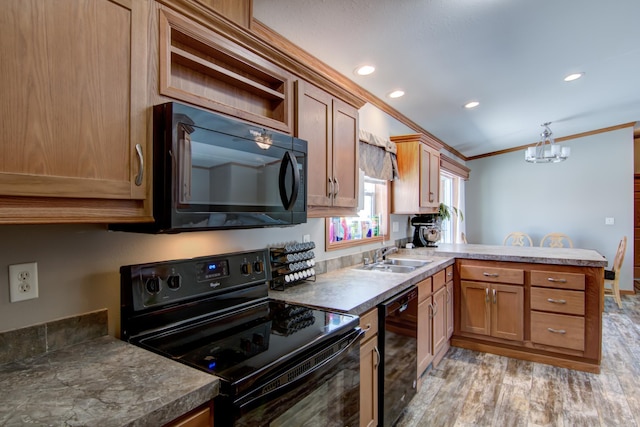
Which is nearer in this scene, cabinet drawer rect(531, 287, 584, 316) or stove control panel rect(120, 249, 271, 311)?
stove control panel rect(120, 249, 271, 311)

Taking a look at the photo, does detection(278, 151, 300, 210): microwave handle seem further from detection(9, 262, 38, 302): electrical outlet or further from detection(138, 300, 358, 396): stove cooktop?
detection(9, 262, 38, 302): electrical outlet

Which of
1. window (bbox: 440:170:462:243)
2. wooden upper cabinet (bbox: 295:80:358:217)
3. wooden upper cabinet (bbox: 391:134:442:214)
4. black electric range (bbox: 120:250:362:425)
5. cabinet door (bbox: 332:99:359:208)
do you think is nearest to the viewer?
black electric range (bbox: 120:250:362:425)

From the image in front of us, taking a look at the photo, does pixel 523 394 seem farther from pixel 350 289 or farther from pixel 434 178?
pixel 434 178

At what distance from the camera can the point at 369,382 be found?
1.78 meters

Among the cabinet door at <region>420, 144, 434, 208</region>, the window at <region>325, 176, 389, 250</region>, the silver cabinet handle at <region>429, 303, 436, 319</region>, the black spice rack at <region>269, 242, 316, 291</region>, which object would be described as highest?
the cabinet door at <region>420, 144, 434, 208</region>

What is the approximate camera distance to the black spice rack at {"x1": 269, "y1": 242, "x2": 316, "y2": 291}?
1934mm

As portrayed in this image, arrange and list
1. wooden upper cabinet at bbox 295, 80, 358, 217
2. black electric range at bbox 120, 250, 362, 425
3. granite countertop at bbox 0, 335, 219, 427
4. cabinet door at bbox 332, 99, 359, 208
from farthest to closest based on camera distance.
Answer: cabinet door at bbox 332, 99, 359, 208, wooden upper cabinet at bbox 295, 80, 358, 217, black electric range at bbox 120, 250, 362, 425, granite countertop at bbox 0, 335, 219, 427

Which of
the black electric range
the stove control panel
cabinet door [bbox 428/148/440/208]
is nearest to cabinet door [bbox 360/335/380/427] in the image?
the black electric range

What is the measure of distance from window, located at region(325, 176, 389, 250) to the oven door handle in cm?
119

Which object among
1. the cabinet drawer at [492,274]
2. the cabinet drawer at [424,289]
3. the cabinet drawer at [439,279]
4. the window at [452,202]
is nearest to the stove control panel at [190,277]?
the cabinet drawer at [424,289]

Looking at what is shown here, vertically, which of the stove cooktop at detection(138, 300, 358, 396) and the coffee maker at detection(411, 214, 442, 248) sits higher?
the coffee maker at detection(411, 214, 442, 248)

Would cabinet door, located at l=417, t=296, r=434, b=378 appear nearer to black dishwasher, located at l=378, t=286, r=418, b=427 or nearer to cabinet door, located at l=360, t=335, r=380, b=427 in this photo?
black dishwasher, located at l=378, t=286, r=418, b=427

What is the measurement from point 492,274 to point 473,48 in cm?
199

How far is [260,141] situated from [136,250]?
26.0 inches
